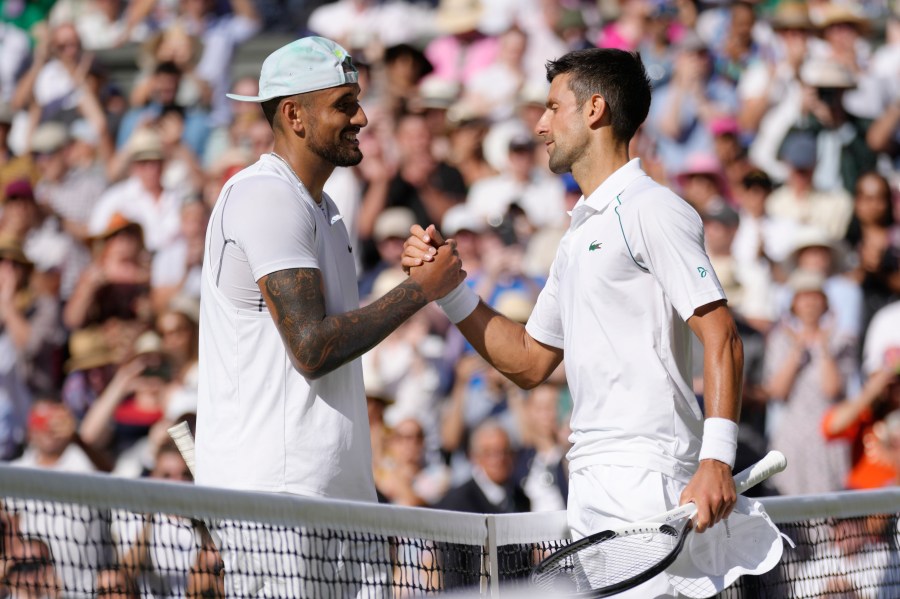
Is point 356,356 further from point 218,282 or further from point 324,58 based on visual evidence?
point 324,58

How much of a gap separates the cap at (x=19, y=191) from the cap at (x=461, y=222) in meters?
3.25

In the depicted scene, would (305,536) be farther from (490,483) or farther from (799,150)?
(799,150)

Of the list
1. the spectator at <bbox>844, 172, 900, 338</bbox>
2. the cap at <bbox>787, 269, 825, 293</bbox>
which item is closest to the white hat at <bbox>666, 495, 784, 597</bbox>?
the cap at <bbox>787, 269, 825, 293</bbox>

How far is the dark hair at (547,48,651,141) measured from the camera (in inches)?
176

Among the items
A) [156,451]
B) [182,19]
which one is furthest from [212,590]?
[182,19]

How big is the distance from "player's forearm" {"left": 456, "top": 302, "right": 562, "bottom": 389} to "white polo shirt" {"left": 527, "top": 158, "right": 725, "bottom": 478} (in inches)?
22.2

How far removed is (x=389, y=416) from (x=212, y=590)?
4.32 metres

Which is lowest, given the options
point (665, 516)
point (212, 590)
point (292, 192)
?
point (212, 590)

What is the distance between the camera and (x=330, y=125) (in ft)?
14.8

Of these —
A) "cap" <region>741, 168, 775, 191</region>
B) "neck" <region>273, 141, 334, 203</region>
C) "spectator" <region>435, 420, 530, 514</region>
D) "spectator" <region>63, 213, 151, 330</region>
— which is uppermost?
"neck" <region>273, 141, 334, 203</region>

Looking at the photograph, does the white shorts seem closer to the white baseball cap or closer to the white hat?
the white hat

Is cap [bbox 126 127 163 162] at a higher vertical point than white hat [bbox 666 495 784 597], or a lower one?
higher

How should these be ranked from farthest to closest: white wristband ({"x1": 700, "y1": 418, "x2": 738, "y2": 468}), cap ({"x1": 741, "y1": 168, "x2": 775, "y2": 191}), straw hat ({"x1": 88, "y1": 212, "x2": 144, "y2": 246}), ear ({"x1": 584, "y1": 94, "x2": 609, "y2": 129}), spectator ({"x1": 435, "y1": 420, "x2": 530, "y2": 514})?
straw hat ({"x1": 88, "y1": 212, "x2": 144, "y2": 246}) < cap ({"x1": 741, "y1": 168, "x2": 775, "y2": 191}) < spectator ({"x1": 435, "y1": 420, "x2": 530, "y2": 514}) < ear ({"x1": 584, "y1": 94, "x2": 609, "y2": 129}) < white wristband ({"x1": 700, "y1": 418, "x2": 738, "y2": 468})

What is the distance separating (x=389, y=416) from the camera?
895 centimetres
